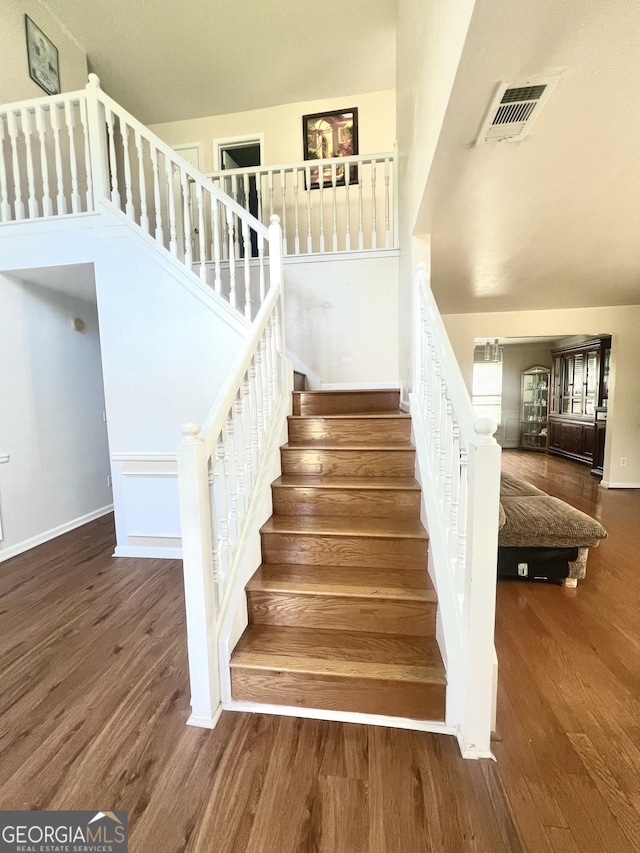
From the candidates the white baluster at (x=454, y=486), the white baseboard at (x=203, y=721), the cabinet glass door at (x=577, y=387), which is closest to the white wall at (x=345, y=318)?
the white baluster at (x=454, y=486)

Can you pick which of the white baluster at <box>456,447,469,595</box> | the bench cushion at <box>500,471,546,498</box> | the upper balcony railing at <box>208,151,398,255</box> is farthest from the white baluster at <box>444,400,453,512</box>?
the upper balcony railing at <box>208,151,398,255</box>

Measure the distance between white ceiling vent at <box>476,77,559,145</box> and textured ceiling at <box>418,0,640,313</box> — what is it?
0.03 metres

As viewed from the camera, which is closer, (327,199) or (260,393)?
(260,393)

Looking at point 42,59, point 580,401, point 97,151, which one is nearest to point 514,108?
point 97,151

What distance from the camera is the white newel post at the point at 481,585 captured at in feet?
3.90

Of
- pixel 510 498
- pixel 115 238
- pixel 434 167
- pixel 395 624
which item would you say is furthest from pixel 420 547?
pixel 115 238

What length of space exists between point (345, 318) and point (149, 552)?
2741mm

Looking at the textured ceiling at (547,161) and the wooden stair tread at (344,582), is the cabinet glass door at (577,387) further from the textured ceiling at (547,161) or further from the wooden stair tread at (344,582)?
the wooden stair tread at (344,582)

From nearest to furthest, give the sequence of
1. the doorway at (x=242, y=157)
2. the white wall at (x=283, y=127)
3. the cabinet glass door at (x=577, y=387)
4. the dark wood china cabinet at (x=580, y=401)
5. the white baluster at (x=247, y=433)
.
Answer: the white baluster at (x=247, y=433)
the white wall at (x=283, y=127)
the doorway at (x=242, y=157)
the dark wood china cabinet at (x=580, y=401)
the cabinet glass door at (x=577, y=387)

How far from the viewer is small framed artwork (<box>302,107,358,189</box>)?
432 centimetres

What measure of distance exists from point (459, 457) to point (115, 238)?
9.59 feet

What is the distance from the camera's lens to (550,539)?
2.35 meters

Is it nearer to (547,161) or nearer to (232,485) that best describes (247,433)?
(232,485)

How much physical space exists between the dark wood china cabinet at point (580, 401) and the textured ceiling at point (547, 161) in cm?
264
